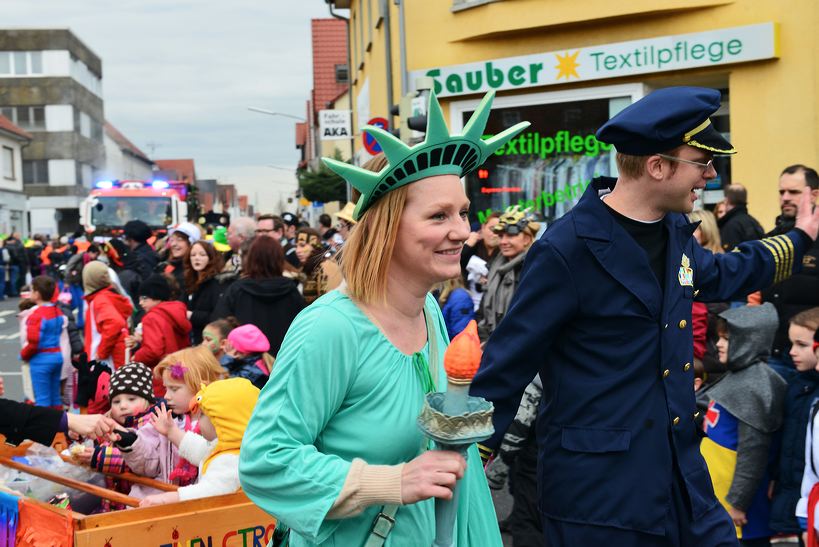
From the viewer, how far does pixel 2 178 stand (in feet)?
212

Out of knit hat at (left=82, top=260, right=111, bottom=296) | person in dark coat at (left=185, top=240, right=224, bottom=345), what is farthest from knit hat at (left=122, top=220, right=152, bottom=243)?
person in dark coat at (left=185, top=240, right=224, bottom=345)

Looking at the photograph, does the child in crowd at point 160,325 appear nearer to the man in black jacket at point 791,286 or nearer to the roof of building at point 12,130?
the man in black jacket at point 791,286

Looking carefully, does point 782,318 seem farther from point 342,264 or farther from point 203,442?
point 342,264

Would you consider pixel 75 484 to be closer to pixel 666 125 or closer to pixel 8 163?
pixel 666 125

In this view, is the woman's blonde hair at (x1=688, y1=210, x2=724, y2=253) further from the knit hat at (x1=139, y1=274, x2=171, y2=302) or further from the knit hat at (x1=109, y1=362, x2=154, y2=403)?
the knit hat at (x1=139, y1=274, x2=171, y2=302)

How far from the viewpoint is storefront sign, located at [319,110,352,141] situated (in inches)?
776

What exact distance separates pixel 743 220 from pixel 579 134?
6.39 meters

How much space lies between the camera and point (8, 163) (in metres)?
66.4

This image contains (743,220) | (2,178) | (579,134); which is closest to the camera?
(743,220)

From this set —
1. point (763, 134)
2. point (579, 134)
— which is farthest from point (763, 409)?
point (579, 134)

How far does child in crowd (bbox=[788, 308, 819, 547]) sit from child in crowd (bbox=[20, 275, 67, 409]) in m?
7.59

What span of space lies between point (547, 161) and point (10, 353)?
10.8m

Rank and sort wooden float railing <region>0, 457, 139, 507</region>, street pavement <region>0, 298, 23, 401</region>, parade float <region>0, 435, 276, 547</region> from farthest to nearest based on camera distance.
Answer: street pavement <region>0, 298, 23, 401</region>
wooden float railing <region>0, 457, 139, 507</region>
parade float <region>0, 435, 276, 547</region>

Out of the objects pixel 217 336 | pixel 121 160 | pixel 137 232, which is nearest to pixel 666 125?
pixel 217 336
